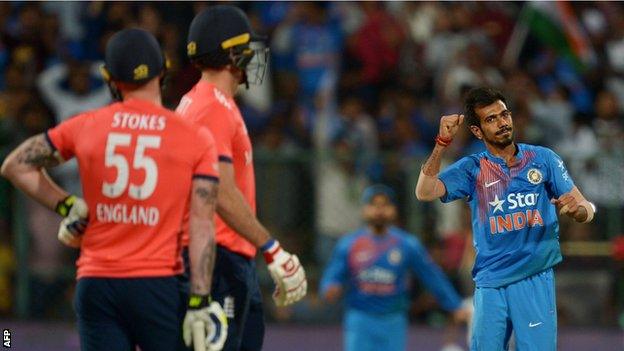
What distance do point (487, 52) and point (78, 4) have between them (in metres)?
5.24

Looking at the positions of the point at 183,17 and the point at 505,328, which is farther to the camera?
the point at 183,17

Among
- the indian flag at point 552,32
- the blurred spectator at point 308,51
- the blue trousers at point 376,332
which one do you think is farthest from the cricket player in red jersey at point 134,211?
the indian flag at point 552,32

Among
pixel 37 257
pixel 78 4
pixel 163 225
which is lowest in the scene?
pixel 37 257

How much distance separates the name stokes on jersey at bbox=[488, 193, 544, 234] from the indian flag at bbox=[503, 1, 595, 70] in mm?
10157

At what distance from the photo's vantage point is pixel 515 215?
27.8 feet

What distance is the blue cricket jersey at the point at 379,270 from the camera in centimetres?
1320

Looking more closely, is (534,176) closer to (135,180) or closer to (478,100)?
(478,100)

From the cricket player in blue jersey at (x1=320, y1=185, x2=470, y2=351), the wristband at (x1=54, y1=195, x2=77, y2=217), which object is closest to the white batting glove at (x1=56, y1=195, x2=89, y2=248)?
the wristband at (x1=54, y1=195, x2=77, y2=217)

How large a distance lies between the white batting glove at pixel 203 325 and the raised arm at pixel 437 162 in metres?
1.96

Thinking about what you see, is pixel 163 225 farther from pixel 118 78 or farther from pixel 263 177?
pixel 263 177

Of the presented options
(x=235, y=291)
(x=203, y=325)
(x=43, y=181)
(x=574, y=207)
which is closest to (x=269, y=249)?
(x=235, y=291)

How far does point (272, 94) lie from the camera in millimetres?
17453

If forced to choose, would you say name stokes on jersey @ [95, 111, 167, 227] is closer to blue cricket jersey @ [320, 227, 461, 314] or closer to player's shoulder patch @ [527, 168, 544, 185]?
player's shoulder patch @ [527, 168, 544, 185]

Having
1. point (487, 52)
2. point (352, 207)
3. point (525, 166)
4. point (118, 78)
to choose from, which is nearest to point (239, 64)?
point (118, 78)
